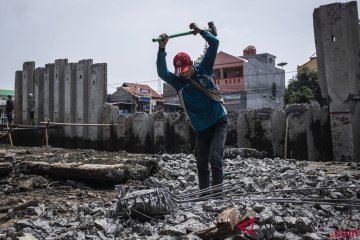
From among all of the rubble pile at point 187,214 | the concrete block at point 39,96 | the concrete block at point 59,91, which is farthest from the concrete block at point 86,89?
the rubble pile at point 187,214

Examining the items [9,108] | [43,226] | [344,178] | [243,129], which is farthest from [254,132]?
[9,108]

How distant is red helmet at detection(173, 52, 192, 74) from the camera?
371cm

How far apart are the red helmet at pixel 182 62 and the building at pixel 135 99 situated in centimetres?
2437

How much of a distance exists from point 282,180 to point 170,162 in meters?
2.34

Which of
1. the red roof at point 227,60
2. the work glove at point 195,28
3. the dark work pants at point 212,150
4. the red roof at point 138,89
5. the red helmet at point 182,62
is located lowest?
the dark work pants at point 212,150

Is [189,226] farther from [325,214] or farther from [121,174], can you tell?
[121,174]

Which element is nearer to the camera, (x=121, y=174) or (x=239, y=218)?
(x=239, y=218)

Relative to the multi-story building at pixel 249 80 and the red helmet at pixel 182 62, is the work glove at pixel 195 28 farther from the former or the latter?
the multi-story building at pixel 249 80

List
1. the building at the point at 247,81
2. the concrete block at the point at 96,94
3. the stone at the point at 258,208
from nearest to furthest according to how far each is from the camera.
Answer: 1. the stone at the point at 258,208
2. the concrete block at the point at 96,94
3. the building at the point at 247,81

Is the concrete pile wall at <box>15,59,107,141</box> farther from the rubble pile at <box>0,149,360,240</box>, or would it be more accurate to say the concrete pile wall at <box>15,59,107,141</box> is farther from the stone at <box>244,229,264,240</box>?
the stone at <box>244,229,264,240</box>

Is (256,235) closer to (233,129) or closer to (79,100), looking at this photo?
(233,129)

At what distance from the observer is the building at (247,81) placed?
34.5 metres

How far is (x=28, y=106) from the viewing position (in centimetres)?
1377

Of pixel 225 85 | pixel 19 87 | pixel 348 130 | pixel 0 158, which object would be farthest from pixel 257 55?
pixel 0 158
